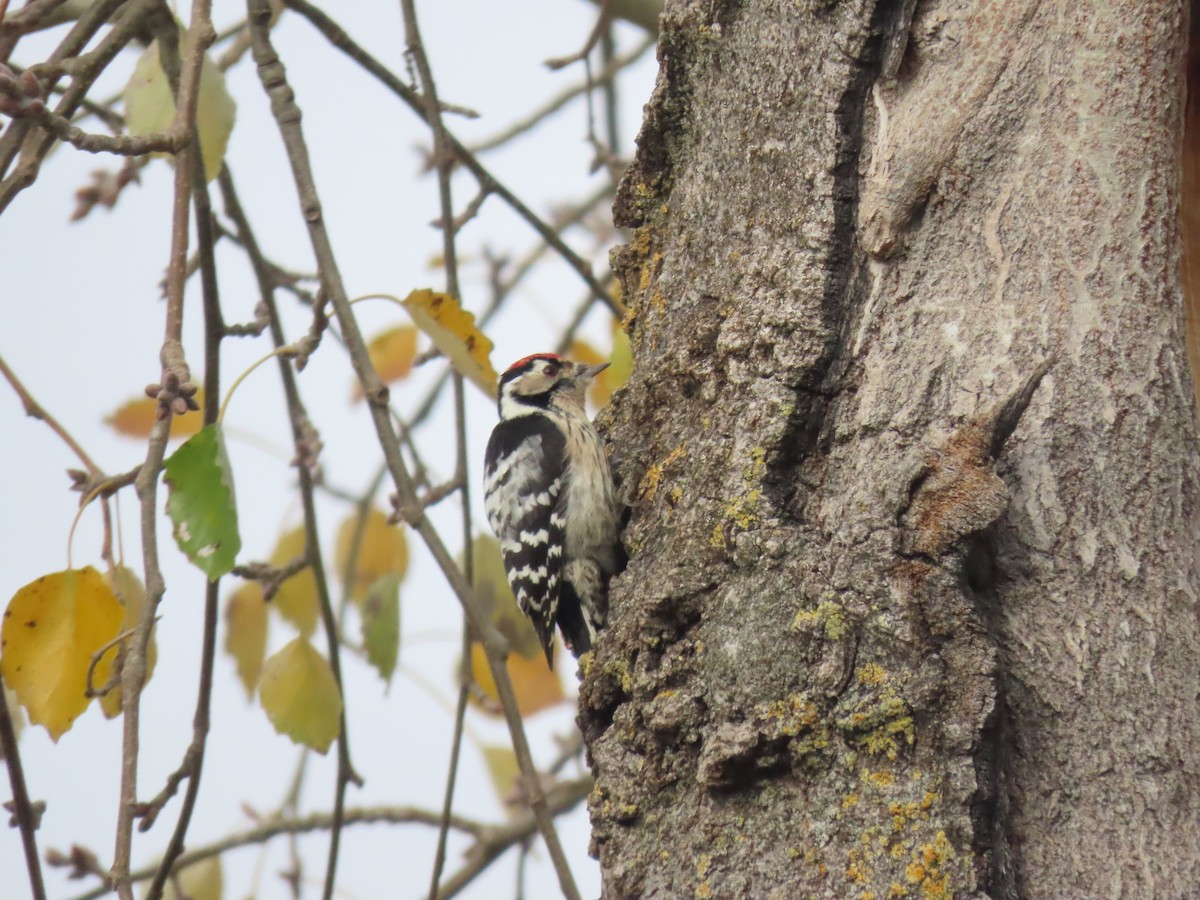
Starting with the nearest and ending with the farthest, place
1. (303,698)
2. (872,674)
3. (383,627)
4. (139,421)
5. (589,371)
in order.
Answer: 1. (872,674)
2. (303,698)
3. (383,627)
4. (139,421)
5. (589,371)

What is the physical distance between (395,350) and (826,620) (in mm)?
Result: 2597

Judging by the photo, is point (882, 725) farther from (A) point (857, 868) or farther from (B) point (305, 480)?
(B) point (305, 480)

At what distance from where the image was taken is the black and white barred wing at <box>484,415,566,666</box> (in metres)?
3.89

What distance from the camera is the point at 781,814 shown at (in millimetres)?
1891

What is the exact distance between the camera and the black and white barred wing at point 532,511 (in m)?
3.89

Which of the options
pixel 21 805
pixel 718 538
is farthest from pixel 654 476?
pixel 21 805

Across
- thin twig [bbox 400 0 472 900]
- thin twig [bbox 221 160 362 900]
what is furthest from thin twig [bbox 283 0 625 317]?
thin twig [bbox 221 160 362 900]

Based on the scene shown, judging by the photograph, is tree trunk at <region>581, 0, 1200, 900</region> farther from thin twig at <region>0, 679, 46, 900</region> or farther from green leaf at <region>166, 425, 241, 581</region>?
thin twig at <region>0, 679, 46, 900</region>

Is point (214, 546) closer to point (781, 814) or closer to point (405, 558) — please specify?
point (781, 814)

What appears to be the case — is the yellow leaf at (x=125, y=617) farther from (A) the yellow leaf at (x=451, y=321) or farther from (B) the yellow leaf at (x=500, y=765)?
(B) the yellow leaf at (x=500, y=765)

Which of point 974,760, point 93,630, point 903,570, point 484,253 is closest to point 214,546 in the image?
point 93,630

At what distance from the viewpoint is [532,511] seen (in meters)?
4.08

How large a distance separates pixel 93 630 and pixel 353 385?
123 inches

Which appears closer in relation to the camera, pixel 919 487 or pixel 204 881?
pixel 919 487
